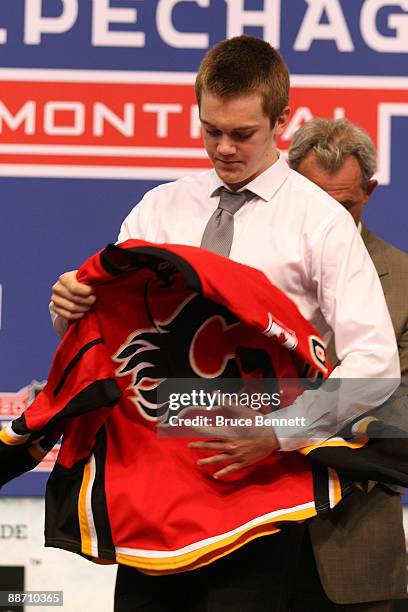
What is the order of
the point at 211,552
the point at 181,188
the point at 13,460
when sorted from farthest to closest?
the point at 181,188, the point at 13,460, the point at 211,552

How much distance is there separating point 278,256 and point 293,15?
137 cm

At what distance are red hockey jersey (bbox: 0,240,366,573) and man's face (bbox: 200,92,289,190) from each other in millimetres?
205

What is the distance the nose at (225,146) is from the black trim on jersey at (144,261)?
22 cm

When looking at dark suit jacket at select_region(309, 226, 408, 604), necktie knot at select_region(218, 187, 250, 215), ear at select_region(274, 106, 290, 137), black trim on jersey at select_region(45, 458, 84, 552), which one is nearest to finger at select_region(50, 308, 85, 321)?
black trim on jersey at select_region(45, 458, 84, 552)

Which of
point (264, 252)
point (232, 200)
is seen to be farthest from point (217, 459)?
point (232, 200)

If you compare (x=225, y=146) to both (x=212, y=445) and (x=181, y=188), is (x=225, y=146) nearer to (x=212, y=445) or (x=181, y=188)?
(x=181, y=188)

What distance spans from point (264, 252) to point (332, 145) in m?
0.63

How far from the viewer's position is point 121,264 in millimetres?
1496

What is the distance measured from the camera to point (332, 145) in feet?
7.17

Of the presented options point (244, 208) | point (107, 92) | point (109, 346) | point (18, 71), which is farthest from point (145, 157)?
point (109, 346)

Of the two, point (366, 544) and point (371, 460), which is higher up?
point (371, 460)

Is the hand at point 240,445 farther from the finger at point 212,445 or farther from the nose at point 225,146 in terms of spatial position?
the nose at point 225,146

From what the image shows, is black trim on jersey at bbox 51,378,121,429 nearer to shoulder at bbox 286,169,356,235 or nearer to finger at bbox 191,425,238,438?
finger at bbox 191,425,238,438

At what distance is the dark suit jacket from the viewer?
187 cm
